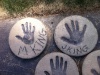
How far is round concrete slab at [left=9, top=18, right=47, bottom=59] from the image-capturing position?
5.20 feet

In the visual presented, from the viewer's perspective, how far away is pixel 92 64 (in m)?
1.50

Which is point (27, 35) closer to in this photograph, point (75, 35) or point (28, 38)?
point (28, 38)

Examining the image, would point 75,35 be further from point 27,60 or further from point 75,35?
point 27,60

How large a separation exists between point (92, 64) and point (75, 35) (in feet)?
0.67

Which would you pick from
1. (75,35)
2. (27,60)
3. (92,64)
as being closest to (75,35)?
(75,35)

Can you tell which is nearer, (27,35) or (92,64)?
(92,64)

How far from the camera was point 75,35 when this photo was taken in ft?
5.12

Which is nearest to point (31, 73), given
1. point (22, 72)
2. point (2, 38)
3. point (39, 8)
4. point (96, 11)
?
point (22, 72)

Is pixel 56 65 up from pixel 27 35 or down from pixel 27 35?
down

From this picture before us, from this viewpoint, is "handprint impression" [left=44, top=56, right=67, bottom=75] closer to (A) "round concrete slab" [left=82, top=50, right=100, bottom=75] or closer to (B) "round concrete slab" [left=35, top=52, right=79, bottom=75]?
(B) "round concrete slab" [left=35, top=52, right=79, bottom=75]

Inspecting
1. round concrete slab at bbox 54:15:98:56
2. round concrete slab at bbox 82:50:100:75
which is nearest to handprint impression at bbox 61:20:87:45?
round concrete slab at bbox 54:15:98:56

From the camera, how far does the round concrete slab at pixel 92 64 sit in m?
1.48

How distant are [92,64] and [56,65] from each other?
21 centimetres

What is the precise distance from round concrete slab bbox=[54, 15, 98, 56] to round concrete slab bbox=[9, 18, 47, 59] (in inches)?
3.9
